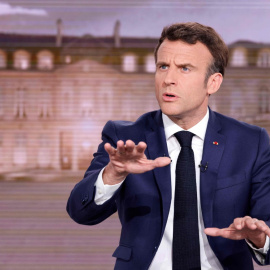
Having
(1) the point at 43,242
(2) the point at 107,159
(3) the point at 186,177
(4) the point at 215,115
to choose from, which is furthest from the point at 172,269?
(1) the point at 43,242

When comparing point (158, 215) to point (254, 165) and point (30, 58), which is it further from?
point (30, 58)

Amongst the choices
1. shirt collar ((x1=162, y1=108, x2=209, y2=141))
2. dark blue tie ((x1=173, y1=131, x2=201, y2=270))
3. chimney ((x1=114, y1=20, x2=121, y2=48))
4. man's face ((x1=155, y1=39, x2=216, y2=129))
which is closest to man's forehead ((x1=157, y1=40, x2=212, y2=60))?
man's face ((x1=155, y1=39, x2=216, y2=129))

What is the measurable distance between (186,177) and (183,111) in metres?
0.24

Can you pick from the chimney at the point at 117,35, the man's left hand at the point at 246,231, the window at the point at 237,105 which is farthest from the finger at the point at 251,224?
the window at the point at 237,105

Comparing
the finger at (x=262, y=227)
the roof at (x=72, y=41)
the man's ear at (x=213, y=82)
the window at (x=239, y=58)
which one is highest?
the roof at (x=72, y=41)

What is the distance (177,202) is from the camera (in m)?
1.90

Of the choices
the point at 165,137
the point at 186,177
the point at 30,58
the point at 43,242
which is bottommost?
the point at 43,242

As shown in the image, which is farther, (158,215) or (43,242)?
(43,242)

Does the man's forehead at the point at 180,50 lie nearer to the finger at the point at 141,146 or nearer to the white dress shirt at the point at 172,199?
the white dress shirt at the point at 172,199

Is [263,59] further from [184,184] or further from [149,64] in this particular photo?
[184,184]

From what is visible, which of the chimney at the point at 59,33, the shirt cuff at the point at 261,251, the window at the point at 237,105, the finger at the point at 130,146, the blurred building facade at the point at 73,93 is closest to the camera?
the finger at the point at 130,146

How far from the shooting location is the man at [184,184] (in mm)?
1862

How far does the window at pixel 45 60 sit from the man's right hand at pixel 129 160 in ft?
14.7

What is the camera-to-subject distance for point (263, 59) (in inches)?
237
